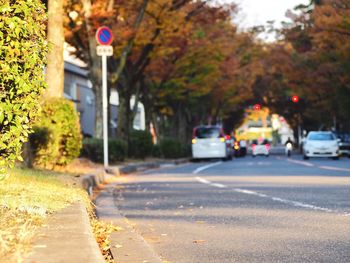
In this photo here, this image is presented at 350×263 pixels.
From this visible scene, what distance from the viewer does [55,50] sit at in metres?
19.0

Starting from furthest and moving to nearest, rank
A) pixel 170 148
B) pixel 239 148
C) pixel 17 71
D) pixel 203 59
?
pixel 239 148 < pixel 203 59 < pixel 170 148 < pixel 17 71

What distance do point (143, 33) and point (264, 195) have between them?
18540 mm

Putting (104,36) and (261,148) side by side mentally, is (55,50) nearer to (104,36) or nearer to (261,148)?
(104,36)

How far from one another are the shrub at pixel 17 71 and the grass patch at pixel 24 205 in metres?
0.49

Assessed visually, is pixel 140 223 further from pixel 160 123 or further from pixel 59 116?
pixel 160 123

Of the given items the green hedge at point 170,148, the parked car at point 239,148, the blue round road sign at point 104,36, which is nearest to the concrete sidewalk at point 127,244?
the blue round road sign at point 104,36

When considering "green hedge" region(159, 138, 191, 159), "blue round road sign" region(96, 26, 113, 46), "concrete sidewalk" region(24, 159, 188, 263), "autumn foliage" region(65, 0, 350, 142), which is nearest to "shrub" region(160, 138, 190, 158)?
"green hedge" region(159, 138, 191, 159)

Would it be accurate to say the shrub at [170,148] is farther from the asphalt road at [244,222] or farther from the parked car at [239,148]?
the asphalt road at [244,222]

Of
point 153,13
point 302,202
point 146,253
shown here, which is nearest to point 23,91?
point 146,253

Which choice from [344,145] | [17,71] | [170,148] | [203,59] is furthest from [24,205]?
[344,145]

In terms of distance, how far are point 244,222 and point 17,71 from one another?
10.6 ft

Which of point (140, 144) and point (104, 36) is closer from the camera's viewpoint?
point (104, 36)

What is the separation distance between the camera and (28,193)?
952 cm

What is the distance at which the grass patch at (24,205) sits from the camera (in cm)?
505
